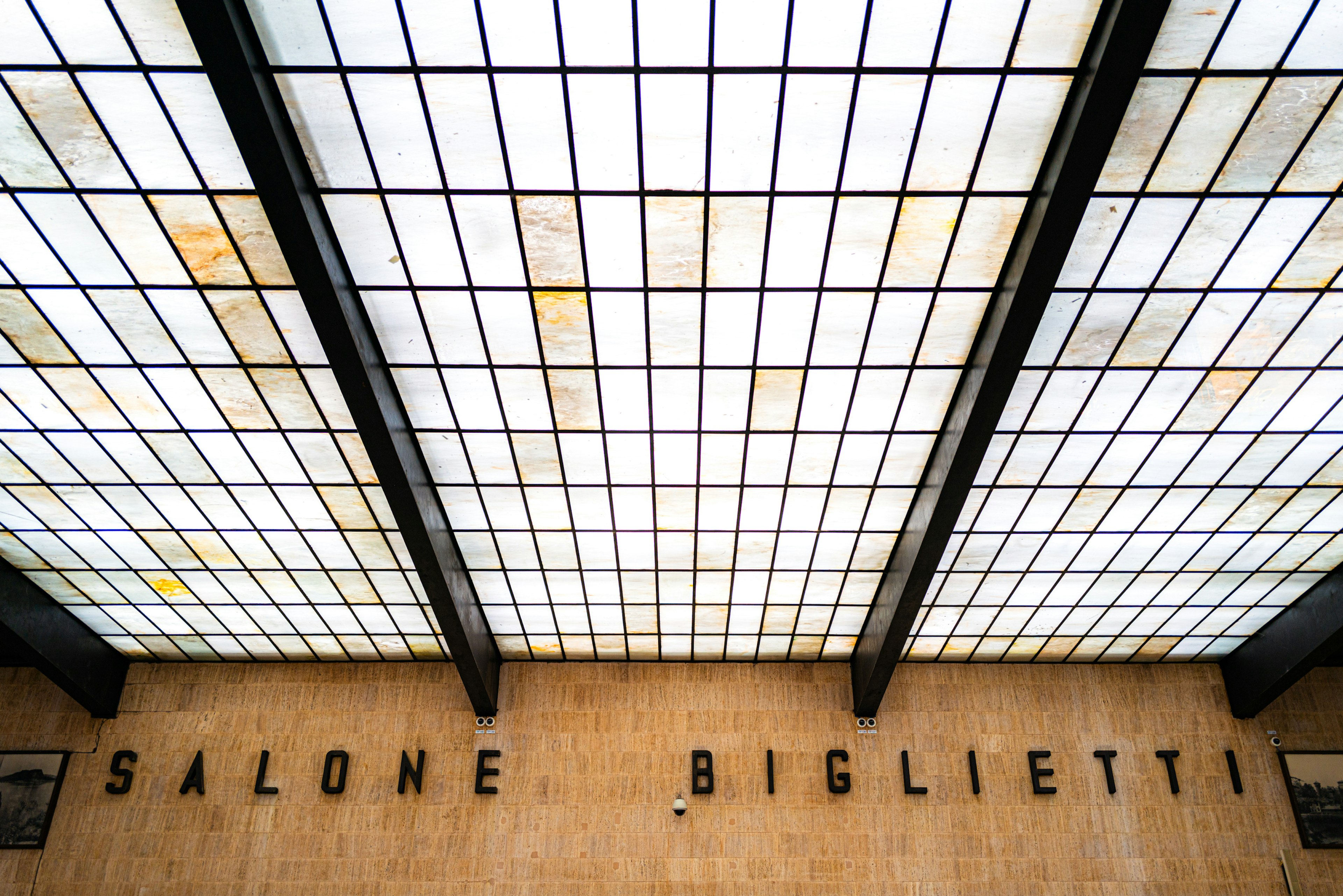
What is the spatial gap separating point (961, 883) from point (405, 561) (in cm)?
1308

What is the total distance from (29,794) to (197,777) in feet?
12.3

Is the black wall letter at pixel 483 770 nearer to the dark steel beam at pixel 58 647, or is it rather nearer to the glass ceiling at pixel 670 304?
the glass ceiling at pixel 670 304

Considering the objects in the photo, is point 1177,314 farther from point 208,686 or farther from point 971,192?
point 208,686

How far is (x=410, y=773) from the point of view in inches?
728

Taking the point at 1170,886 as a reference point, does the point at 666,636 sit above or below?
above

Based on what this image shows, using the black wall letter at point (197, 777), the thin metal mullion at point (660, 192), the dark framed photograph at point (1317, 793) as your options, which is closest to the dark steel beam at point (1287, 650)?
the dark framed photograph at point (1317, 793)

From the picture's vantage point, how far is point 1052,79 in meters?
8.16

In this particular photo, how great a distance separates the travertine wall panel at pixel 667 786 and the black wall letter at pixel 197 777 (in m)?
0.18

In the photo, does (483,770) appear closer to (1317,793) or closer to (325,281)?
(325,281)

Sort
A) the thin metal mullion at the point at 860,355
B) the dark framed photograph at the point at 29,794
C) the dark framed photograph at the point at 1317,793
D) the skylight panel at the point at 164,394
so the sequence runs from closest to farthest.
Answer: the thin metal mullion at the point at 860,355, the skylight panel at the point at 164,394, the dark framed photograph at the point at 1317,793, the dark framed photograph at the point at 29,794

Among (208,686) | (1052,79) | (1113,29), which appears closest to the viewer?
(1113,29)

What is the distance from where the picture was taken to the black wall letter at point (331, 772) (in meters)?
18.4

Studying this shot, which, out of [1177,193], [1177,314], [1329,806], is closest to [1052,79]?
[1177,193]

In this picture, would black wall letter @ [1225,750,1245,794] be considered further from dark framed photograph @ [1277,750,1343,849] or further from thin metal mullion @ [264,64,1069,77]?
thin metal mullion @ [264,64,1069,77]
